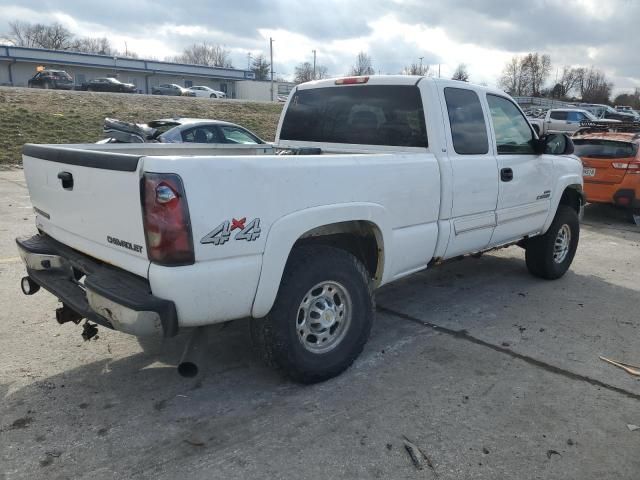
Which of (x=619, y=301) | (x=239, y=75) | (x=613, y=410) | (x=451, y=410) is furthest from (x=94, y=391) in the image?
(x=239, y=75)

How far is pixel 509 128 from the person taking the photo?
16.9 feet

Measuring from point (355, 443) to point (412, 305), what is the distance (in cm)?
238

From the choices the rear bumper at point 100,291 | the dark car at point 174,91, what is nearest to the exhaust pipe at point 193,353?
the rear bumper at point 100,291

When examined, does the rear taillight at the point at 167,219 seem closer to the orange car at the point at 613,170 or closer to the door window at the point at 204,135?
the door window at the point at 204,135

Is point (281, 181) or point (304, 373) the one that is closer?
point (281, 181)

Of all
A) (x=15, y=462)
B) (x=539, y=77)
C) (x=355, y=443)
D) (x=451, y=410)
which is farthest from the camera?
(x=539, y=77)

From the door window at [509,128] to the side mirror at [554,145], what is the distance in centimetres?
9

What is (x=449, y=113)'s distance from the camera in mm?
4398

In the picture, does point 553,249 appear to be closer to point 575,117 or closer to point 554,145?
point 554,145

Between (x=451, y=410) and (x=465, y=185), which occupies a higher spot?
(x=465, y=185)

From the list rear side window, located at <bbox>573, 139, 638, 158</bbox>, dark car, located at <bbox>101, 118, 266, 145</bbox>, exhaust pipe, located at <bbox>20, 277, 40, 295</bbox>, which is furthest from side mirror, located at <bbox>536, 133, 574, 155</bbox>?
dark car, located at <bbox>101, 118, 266, 145</bbox>

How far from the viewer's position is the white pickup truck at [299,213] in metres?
2.73

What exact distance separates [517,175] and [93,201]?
146 inches

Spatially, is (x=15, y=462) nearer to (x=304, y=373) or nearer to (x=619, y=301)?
(x=304, y=373)
